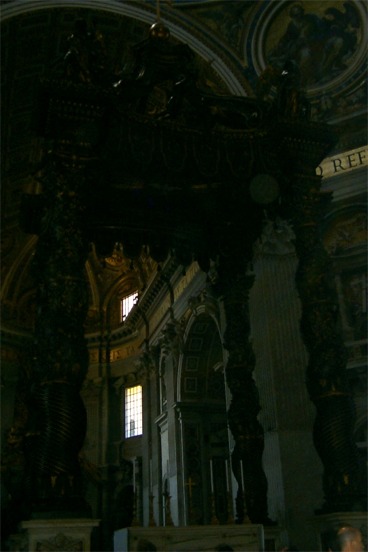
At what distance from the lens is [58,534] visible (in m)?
4.72

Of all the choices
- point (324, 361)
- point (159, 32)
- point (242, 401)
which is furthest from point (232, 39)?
point (324, 361)

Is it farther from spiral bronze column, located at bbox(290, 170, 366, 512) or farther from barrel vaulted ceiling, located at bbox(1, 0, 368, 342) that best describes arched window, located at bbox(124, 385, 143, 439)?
spiral bronze column, located at bbox(290, 170, 366, 512)

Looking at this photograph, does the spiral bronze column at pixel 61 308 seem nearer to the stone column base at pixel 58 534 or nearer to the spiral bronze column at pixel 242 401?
the stone column base at pixel 58 534

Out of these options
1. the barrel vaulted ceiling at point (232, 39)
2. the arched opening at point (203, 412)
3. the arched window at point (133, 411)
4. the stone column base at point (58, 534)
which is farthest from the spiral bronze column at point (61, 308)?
the arched window at point (133, 411)

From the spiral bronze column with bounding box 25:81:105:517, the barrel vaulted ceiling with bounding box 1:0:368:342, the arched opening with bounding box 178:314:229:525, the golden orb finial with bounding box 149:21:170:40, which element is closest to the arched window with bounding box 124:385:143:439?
the arched opening with bounding box 178:314:229:525

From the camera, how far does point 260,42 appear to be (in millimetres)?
11828

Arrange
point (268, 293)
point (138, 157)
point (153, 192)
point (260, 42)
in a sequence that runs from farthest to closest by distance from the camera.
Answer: point (260, 42), point (268, 293), point (153, 192), point (138, 157)

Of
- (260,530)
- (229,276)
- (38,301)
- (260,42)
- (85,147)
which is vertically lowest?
(260,530)

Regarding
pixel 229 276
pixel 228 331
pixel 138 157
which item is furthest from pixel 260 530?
pixel 138 157

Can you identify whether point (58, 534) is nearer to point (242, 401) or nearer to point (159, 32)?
point (242, 401)

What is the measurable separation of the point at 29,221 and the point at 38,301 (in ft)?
4.05

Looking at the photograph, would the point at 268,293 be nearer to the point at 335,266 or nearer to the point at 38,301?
the point at 335,266

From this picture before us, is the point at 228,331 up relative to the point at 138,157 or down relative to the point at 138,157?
down

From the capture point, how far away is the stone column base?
15.4 ft
